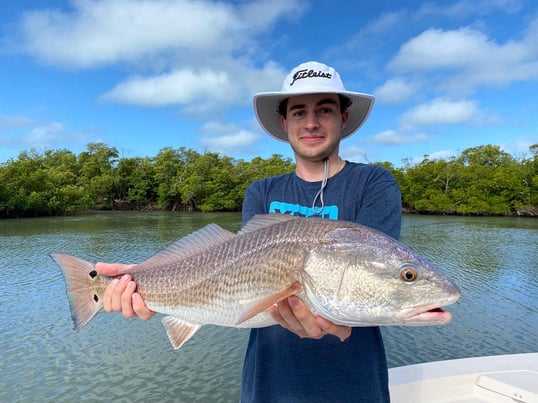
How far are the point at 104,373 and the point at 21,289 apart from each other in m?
7.90

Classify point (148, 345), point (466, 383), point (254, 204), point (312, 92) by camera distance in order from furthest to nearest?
point (148, 345), point (466, 383), point (254, 204), point (312, 92)

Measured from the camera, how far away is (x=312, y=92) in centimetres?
238

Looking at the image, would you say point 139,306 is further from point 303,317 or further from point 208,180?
point 208,180

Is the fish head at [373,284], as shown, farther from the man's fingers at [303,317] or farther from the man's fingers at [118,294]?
the man's fingers at [118,294]

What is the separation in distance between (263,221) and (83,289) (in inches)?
56.6

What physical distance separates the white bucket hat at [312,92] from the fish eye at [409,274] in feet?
3.83

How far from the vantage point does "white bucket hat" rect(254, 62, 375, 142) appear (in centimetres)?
241

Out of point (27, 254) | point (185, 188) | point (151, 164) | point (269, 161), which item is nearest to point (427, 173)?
point (269, 161)

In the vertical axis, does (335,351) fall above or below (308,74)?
below

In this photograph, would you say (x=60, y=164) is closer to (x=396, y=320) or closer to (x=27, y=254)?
(x=27, y=254)

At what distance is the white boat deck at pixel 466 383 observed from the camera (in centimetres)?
373

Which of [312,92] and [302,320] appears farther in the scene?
[312,92]

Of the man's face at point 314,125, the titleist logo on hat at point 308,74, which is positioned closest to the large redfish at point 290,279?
the man's face at point 314,125

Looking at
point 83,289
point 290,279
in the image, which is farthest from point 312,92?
point 83,289
